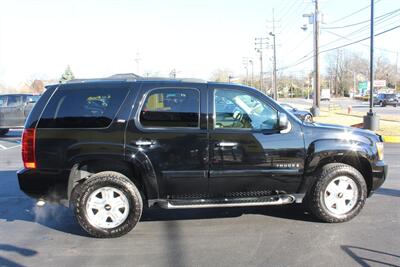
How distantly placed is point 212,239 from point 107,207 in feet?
4.23

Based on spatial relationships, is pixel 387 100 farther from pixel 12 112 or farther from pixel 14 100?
pixel 12 112

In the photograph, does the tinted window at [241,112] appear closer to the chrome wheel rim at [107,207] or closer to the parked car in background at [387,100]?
the chrome wheel rim at [107,207]

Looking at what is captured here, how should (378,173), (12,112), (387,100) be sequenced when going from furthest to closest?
1. (387,100)
2. (12,112)
3. (378,173)

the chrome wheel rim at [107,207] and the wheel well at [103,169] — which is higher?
the wheel well at [103,169]

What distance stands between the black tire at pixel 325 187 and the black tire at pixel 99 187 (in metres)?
2.18

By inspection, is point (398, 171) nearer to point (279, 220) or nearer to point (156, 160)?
point (279, 220)

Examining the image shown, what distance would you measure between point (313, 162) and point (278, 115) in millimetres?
730

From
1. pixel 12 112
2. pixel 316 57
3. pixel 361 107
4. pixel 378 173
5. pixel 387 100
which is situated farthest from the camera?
pixel 361 107

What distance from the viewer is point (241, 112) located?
18.5 ft

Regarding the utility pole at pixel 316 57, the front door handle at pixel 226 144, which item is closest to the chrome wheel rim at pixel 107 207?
the front door handle at pixel 226 144

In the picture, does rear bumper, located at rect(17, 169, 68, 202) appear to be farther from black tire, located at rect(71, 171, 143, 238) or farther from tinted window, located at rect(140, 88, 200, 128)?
tinted window, located at rect(140, 88, 200, 128)

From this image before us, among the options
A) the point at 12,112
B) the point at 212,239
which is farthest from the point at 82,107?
the point at 12,112

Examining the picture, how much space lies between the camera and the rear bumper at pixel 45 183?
5371mm

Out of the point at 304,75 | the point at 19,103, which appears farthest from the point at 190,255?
the point at 304,75
